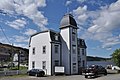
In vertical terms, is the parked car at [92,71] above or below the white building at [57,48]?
below

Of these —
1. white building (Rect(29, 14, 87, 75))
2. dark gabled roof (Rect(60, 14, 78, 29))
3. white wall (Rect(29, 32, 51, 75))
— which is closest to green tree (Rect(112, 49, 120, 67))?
white building (Rect(29, 14, 87, 75))

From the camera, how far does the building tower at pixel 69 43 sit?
35.4 m

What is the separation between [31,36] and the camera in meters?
39.8

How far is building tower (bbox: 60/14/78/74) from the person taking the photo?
1393 inches

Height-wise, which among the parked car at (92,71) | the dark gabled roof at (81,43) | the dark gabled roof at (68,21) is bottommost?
the parked car at (92,71)

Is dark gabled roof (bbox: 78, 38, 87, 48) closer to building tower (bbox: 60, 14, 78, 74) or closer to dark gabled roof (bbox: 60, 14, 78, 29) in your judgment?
building tower (bbox: 60, 14, 78, 74)

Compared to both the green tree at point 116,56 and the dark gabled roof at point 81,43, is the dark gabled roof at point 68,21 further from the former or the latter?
the green tree at point 116,56

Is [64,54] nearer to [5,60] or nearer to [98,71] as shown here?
[98,71]

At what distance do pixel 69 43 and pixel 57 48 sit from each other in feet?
8.30

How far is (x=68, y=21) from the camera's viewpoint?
3650 centimetres

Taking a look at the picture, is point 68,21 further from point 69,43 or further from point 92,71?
point 92,71

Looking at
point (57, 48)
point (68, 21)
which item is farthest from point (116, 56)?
point (57, 48)

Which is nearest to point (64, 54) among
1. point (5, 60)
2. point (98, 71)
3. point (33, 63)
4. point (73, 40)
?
point (73, 40)

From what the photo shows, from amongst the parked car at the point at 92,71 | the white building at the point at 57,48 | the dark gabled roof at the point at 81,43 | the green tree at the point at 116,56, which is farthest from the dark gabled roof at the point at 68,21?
the parked car at the point at 92,71
